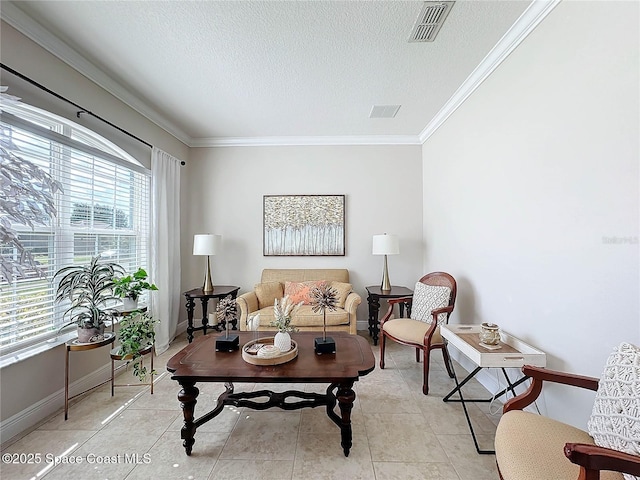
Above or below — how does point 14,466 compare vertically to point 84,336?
below

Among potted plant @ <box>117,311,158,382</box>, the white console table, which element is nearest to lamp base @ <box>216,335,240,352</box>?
potted plant @ <box>117,311,158,382</box>

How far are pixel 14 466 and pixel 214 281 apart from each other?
9.02ft

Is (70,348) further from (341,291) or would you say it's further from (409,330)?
(409,330)

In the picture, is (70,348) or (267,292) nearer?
(70,348)

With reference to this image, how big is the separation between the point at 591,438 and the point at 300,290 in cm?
292

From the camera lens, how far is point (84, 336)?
7.41ft

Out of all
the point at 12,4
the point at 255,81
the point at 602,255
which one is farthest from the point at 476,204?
the point at 12,4

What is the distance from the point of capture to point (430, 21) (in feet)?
6.59

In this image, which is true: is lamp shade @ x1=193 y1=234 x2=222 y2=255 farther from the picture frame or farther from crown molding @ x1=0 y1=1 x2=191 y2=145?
crown molding @ x1=0 y1=1 x2=191 y2=145

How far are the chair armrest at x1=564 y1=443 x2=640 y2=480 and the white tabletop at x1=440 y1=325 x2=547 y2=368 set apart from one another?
92cm

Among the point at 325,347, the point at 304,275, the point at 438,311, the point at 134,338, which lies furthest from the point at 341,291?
the point at 134,338

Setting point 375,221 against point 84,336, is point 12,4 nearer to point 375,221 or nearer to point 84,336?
point 84,336

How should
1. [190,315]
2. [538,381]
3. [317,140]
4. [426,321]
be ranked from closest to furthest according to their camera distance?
[538,381], [426,321], [190,315], [317,140]

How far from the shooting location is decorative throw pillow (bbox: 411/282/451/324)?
294 centimetres
